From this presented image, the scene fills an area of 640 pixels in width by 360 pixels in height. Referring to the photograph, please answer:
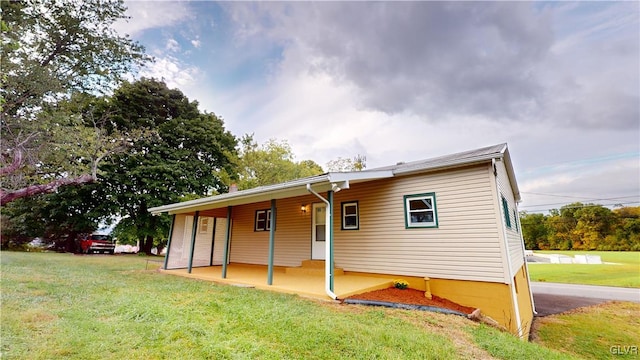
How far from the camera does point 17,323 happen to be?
328 centimetres

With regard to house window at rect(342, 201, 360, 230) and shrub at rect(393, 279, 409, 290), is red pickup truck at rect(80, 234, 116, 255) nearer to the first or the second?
house window at rect(342, 201, 360, 230)

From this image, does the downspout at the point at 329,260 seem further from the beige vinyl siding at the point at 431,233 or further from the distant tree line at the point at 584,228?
the distant tree line at the point at 584,228

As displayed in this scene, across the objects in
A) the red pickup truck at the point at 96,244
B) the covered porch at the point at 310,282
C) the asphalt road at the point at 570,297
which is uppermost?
the red pickup truck at the point at 96,244

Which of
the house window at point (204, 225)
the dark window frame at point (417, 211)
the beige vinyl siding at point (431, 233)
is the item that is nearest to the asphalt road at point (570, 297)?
the beige vinyl siding at point (431, 233)

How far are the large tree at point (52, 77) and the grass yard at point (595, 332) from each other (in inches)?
566

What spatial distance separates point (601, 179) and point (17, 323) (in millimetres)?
36531

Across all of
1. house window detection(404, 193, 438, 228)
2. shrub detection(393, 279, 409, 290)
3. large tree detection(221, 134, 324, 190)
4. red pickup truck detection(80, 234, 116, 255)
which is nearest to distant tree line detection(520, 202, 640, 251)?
large tree detection(221, 134, 324, 190)

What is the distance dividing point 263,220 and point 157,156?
1125cm

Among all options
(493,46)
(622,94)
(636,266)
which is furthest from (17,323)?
(636,266)

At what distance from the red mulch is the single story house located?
0.21 metres

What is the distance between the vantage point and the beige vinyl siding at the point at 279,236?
28.7 feet

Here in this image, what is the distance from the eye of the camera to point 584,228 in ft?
111

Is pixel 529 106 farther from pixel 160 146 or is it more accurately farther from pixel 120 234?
pixel 120 234

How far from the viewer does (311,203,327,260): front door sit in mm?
8289
